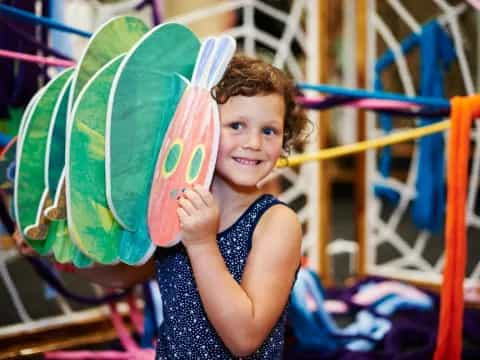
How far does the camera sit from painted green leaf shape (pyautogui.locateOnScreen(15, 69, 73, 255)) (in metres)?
0.81

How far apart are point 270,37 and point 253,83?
3.92 feet

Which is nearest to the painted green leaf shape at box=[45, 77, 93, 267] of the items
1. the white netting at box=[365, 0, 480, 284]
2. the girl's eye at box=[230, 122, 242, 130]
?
the girl's eye at box=[230, 122, 242, 130]

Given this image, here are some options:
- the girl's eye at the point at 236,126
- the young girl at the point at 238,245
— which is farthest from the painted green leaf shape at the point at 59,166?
the girl's eye at the point at 236,126

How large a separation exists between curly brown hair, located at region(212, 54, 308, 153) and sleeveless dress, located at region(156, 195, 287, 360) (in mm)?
125

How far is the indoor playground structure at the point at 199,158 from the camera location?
703mm

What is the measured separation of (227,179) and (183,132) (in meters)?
0.09

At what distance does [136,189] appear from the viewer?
0.71m

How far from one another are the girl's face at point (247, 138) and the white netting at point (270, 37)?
94 cm

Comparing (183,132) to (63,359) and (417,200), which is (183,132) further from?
(417,200)

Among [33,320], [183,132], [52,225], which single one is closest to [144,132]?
[183,132]

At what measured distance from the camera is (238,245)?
74 cm

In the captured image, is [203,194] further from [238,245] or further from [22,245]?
[22,245]

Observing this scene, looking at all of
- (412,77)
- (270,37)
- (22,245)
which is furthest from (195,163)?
(412,77)

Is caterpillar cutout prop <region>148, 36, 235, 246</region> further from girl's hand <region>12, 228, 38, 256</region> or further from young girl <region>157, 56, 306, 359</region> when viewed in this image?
girl's hand <region>12, 228, 38, 256</region>
